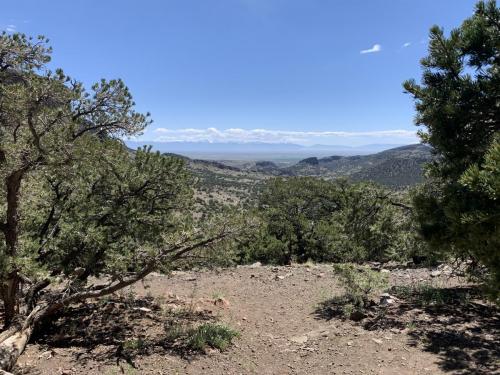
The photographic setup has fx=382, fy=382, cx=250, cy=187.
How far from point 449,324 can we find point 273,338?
4.16 meters

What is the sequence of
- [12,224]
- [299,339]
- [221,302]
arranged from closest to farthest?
[12,224], [299,339], [221,302]

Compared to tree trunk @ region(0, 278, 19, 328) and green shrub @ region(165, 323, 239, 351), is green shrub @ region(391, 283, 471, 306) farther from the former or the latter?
tree trunk @ region(0, 278, 19, 328)

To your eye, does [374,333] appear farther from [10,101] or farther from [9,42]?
[9,42]

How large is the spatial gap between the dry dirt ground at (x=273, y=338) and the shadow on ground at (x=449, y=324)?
0.02 metres

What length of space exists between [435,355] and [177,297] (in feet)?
25.6

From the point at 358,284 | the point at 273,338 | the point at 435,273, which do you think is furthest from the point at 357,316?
the point at 435,273

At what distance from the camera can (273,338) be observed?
30.7 ft

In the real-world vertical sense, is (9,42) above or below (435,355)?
above

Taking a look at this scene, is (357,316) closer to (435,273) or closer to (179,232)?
(179,232)

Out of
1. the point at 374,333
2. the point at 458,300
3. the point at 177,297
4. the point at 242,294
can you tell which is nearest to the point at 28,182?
the point at 177,297

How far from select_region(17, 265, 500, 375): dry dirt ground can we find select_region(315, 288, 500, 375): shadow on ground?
0.02 metres

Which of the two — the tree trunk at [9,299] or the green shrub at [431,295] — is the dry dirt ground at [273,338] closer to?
the green shrub at [431,295]

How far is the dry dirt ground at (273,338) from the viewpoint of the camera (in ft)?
24.7

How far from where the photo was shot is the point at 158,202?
11.0 metres
